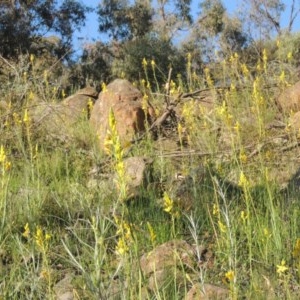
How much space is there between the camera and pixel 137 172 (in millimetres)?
4113

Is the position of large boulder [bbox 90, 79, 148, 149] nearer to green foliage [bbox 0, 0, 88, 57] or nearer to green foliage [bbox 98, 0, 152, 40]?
green foliage [bbox 0, 0, 88, 57]

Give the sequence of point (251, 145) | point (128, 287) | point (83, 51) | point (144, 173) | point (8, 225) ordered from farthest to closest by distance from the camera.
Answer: point (83, 51) < point (251, 145) < point (144, 173) < point (8, 225) < point (128, 287)

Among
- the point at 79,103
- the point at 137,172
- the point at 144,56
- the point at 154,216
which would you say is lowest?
the point at 154,216

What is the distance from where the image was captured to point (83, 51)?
18.9 m

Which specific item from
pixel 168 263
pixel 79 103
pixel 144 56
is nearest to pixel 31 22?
pixel 144 56

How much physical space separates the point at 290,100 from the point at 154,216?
9.26 ft

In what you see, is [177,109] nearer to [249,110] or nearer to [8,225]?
[249,110]

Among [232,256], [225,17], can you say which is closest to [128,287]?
[232,256]

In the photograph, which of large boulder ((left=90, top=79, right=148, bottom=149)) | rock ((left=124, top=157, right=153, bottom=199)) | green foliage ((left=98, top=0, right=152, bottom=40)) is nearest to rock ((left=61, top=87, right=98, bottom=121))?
large boulder ((left=90, top=79, right=148, bottom=149))

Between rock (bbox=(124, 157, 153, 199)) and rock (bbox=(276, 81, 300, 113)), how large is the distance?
6.09 ft

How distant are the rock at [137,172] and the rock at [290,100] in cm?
186

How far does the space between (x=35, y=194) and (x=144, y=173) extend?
2.46 feet

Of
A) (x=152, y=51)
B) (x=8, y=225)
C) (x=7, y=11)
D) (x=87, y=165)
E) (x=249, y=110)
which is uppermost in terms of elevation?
(x=7, y=11)

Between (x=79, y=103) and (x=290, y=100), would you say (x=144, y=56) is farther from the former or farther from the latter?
(x=290, y=100)
